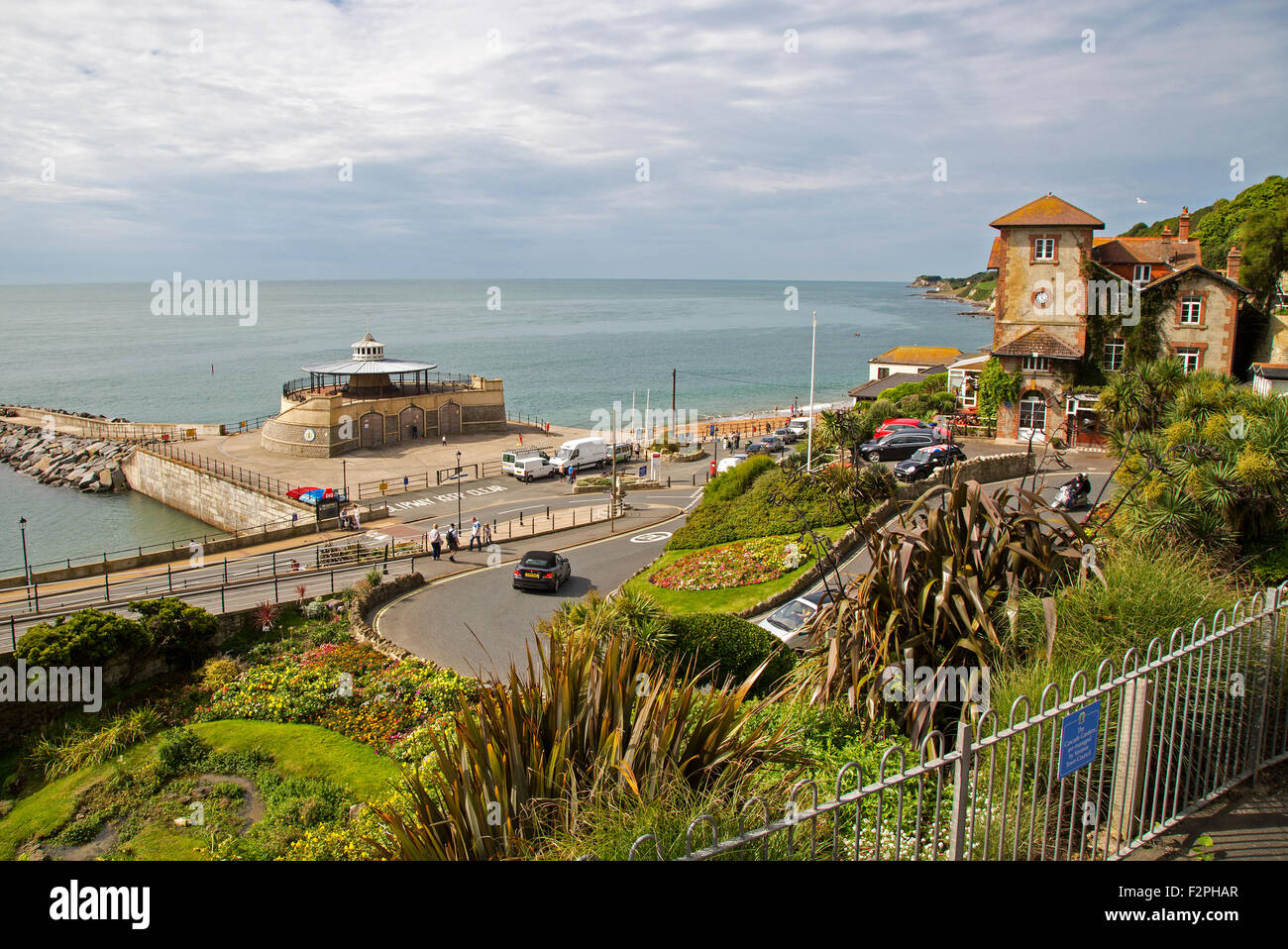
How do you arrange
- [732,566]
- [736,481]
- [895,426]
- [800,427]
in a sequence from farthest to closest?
[800,427]
[895,426]
[736,481]
[732,566]

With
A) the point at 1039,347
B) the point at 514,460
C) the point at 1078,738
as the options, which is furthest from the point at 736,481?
the point at 1078,738

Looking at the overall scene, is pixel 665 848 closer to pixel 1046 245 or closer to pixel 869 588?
pixel 869 588

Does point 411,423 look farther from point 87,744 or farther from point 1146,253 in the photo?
point 87,744

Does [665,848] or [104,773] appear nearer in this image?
[665,848]

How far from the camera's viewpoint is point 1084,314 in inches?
1630

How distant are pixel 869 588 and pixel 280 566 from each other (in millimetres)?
26230

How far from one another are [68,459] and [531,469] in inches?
1501

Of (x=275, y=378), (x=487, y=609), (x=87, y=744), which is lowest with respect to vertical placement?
(x=87, y=744)

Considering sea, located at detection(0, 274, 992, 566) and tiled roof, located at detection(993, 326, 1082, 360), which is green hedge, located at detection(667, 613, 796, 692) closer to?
tiled roof, located at detection(993, 326, 1082, 360)

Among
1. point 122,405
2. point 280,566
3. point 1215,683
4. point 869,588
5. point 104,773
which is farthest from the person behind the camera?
point 122,405

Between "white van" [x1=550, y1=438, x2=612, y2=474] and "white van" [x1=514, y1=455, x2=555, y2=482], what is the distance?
2.33 ft

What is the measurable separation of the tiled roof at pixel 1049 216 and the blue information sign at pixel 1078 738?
128 feet

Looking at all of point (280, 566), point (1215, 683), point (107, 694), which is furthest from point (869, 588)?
point (280, 566)

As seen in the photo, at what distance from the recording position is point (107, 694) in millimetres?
20000
